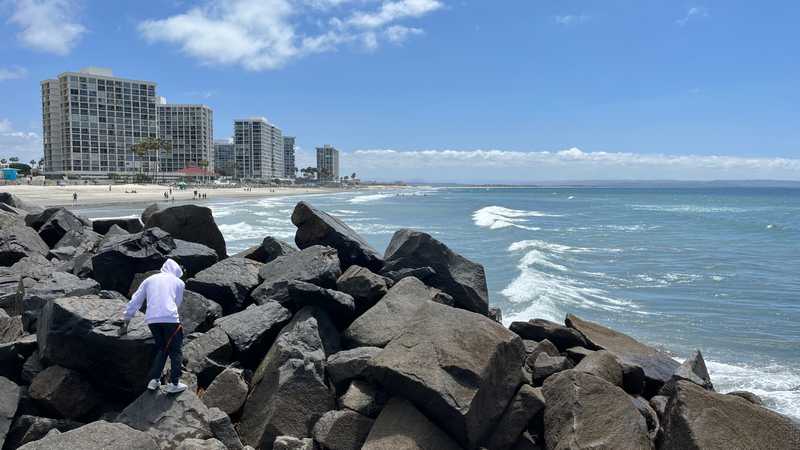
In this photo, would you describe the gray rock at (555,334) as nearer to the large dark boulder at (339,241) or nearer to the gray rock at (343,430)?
the large dark boulder at (339,241)

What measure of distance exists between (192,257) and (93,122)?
160041 millimetres

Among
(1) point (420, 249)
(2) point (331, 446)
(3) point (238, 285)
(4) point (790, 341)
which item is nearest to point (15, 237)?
(3) point (238, 285)

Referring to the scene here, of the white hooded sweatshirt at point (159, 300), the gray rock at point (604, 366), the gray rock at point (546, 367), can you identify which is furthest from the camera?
the gray rock at point (604, 366)

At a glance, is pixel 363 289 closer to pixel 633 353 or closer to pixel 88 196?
pixel 633 353

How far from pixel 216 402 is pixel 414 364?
2129 millimetres

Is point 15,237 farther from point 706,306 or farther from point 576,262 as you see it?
point 576,262

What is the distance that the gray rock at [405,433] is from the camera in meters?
5.14

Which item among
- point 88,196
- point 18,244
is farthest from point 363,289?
point 88,196

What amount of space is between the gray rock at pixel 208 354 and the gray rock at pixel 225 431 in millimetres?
1041

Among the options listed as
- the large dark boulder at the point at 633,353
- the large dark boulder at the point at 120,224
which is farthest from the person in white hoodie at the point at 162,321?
the large dark boulder at the point at 120,224

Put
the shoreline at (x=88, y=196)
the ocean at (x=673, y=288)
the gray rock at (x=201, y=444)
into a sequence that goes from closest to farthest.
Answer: the gray rock at (x=201, y=444) < the ocean at (x=673, y=288) < the shoreline at (x=88, y=196)

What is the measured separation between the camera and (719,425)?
4.80 metres

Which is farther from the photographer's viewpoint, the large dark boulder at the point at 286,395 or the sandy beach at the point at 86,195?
the sandy beach at the point at 86,195

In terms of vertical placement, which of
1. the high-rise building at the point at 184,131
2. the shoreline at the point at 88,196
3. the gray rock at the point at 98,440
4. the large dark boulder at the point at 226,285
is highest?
the high-rise building at the point at 184,131
